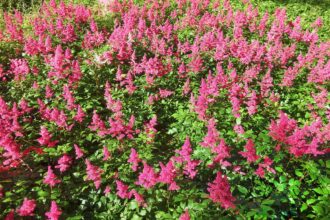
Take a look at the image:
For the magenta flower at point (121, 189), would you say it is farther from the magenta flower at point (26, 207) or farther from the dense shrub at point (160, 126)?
the magenta flower at point (26, 207)

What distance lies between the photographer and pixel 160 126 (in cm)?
640

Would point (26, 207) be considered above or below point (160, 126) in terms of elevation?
above

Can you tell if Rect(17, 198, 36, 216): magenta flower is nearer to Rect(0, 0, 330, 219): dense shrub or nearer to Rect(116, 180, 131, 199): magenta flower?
Rect(0, 0, 330, 219): dense shrub

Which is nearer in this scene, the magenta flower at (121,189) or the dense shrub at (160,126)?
the magenta flower at (121,189)

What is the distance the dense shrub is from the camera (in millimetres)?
4156

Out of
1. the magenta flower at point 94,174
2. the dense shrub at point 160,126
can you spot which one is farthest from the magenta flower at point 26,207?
the magenta flower at point 94,174

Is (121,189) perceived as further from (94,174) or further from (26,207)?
(26,207)

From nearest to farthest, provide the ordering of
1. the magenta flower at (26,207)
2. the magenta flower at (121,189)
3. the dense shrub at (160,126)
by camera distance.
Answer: the magenta flower at (26,207)
the magenta flower at (121,189)
the dense shrub at (160,126)

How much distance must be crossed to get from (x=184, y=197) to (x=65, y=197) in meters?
1.77

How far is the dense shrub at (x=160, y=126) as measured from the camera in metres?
4.16

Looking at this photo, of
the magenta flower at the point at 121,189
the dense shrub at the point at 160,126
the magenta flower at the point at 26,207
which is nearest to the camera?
the magenta flower at the point at 26,207

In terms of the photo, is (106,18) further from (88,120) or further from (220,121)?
(220,121)

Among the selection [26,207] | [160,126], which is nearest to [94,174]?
[26,207]

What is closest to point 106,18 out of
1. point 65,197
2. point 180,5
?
point 180,5
